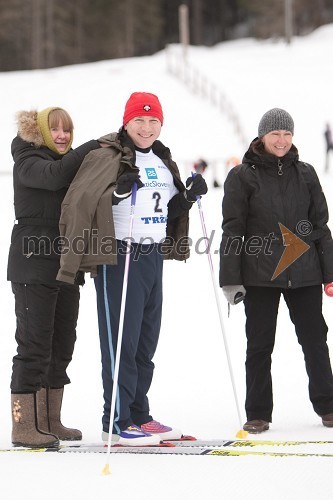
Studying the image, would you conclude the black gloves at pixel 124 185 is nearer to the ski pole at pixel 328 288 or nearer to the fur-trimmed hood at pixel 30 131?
the fur-trimmed hood at pixel 30 131

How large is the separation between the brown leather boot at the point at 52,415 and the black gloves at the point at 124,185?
1145mm

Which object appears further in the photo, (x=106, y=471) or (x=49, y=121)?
(x=49, y=121)

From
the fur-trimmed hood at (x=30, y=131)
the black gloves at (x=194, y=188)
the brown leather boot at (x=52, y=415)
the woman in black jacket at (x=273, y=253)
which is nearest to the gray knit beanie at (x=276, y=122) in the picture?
the woman in black jacket at (x=273, y=253)

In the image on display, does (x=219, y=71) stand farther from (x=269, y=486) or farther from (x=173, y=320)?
(x=269, y=486)

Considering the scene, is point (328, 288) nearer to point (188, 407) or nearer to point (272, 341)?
point (272, 341)

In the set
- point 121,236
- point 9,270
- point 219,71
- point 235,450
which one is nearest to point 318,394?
point 235,450

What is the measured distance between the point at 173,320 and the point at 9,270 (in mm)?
3100

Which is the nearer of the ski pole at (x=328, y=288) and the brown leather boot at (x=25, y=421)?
the brown leather boot at (x=25, y=421)

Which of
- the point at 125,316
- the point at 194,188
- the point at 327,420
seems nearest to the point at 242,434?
the point at 327,420

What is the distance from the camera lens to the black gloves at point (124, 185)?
13.8ft

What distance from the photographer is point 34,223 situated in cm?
454

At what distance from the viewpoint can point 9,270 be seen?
460 centimetres

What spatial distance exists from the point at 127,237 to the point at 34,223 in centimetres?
50

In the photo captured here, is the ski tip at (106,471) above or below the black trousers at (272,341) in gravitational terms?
below
